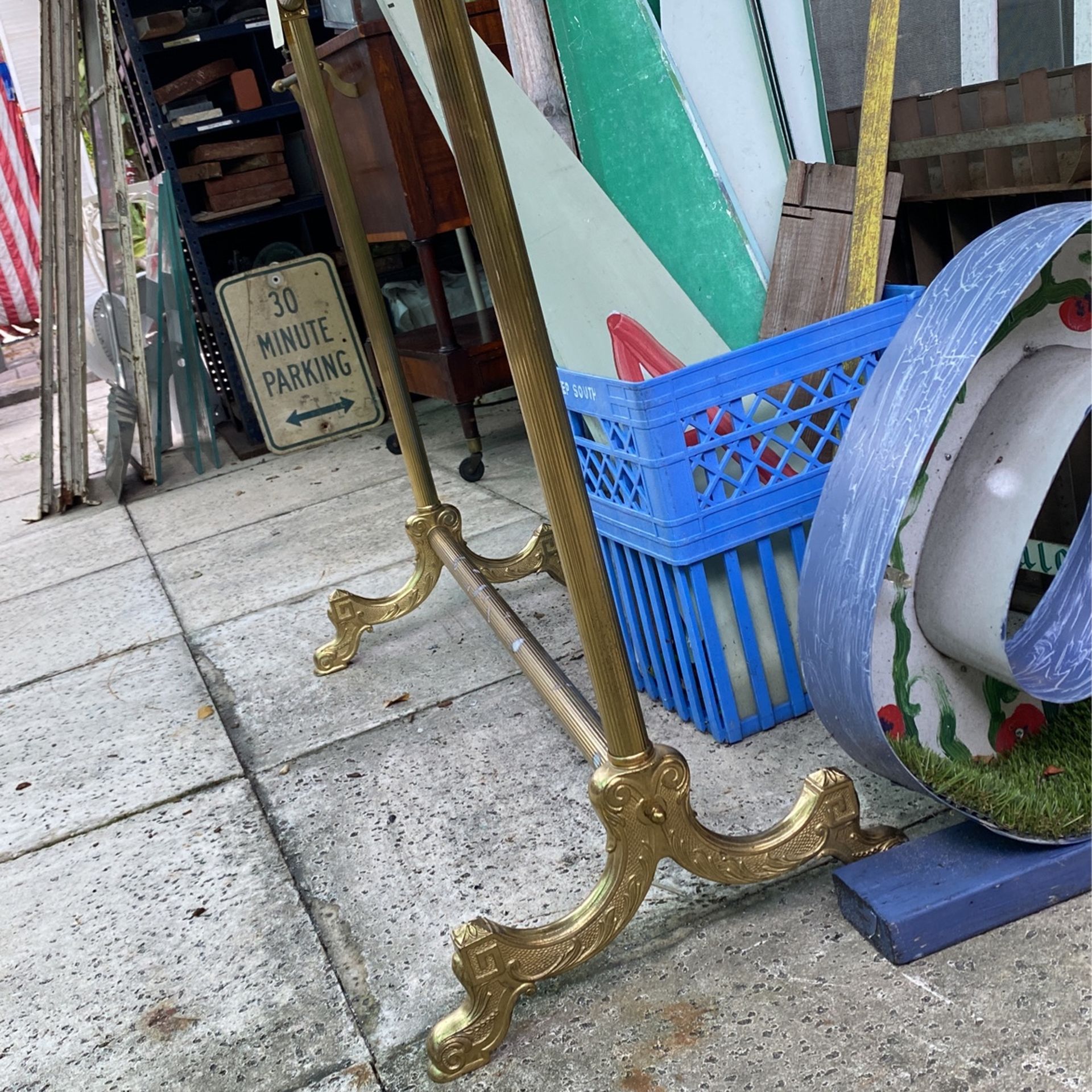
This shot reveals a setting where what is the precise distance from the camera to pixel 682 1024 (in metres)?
1.19

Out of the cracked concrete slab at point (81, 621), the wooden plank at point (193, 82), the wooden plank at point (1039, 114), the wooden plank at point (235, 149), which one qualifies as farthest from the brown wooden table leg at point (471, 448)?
the wooden plank at point (1039, 114)

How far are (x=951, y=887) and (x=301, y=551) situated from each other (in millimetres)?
2321

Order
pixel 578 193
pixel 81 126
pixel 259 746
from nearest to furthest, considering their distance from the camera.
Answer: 1. pixel 578 193
2. pixel 259 746
3. pixel 81 126

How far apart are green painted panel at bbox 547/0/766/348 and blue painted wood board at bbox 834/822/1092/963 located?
0.91 m

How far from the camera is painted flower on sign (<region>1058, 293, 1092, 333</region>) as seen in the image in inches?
50.1

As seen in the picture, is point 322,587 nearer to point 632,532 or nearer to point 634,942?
point 632,532

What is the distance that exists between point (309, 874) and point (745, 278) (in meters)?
1.15

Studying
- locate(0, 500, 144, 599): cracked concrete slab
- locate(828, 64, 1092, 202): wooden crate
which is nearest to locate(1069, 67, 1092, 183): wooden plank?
locate(828, 64, 1092, 202): wooden crate

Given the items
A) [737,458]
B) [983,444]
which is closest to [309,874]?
[737,458]

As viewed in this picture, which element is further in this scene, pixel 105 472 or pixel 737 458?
pixel 105 472

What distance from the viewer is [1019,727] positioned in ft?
4.56

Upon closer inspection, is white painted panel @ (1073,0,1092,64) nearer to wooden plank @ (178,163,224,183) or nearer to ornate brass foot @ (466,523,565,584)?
ornate brass foot @ (466,523,565,584)

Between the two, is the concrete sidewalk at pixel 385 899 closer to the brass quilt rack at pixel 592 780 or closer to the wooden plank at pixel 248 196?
the brass quilt rack at pixel 592 780

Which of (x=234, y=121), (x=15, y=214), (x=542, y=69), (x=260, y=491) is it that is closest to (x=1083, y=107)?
(x=542, y=69)
